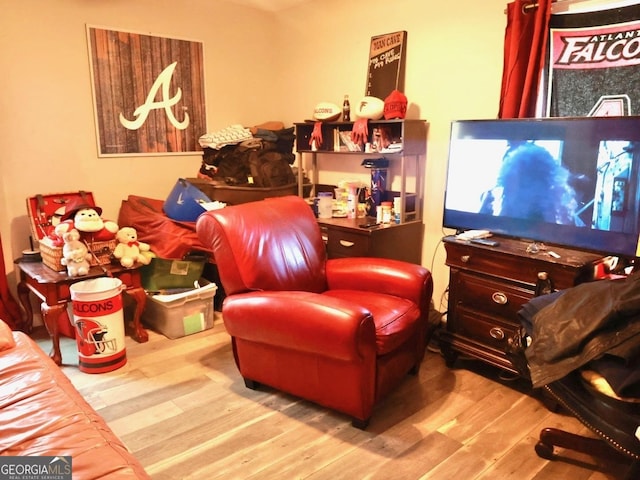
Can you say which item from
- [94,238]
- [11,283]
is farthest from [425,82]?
[11,283]

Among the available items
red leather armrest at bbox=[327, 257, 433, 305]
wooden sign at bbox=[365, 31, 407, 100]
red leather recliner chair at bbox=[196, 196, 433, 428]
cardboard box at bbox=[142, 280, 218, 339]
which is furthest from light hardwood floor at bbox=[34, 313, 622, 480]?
wooden sign at bbox=[365, 31, 407, 100]

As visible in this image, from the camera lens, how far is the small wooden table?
2664mm

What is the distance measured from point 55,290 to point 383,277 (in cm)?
178

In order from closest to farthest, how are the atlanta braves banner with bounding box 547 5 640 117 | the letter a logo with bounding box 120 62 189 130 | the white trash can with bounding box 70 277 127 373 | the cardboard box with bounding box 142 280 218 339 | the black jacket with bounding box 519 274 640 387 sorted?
1. the black jacket with bounding box 519 274 640 387
2. the atlanta braves banner with bounding box 547 5 640 117
3. the white trash can with bounding box 70 277 127 373
4. the cardboard box with bounding box 142 280 218 339
5. the letter a logo with bounding box 120 62 189 130

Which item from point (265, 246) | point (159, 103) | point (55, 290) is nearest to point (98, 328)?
point (55, 290)

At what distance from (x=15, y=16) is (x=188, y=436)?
2704 mm

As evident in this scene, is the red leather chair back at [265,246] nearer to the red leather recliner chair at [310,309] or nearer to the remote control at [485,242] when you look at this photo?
the red leather recliner chair at [310,309]

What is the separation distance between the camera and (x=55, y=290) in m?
2.66

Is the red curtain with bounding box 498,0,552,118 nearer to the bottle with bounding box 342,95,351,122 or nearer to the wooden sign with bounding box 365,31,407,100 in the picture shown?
the wooden sign with bounding box 365,31,407,100

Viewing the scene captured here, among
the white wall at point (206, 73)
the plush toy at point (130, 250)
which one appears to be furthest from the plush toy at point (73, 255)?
the white wall at point (206, 73)

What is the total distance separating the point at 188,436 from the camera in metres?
2.10

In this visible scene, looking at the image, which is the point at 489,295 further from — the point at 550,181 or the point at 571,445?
the point at 571,445

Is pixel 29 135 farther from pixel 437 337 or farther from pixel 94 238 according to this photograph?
pixel 437 337

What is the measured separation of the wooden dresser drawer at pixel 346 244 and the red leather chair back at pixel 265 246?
0.34m
